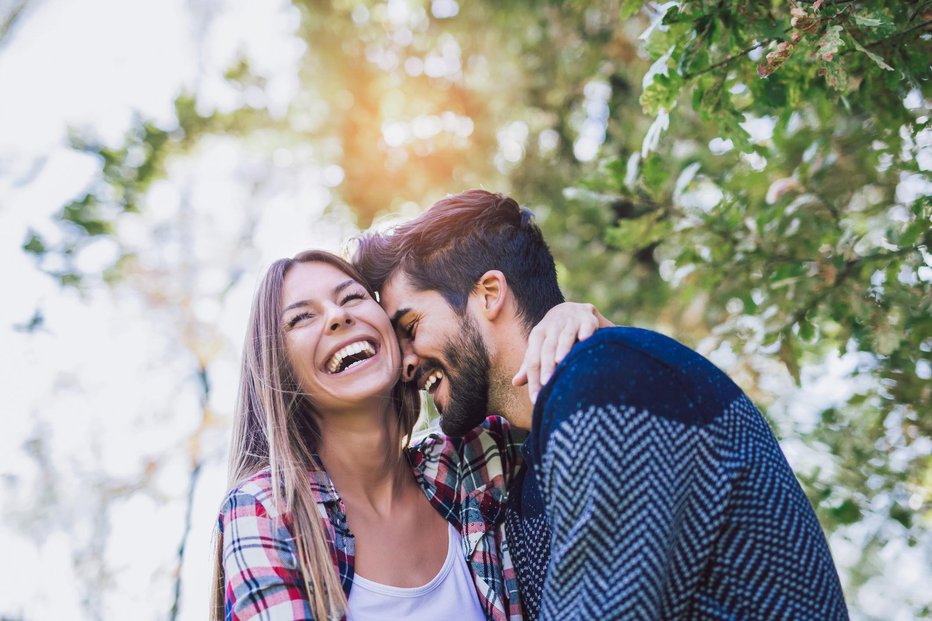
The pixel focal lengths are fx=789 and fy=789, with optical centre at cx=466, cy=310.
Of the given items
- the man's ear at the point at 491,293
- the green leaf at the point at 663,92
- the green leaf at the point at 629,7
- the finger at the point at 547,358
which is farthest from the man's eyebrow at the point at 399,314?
the green leaf at the point at 629,7

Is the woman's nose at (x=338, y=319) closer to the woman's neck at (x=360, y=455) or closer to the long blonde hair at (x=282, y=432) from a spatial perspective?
the long blonde hair at (x=282, y=432)

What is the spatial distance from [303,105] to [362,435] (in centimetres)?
775

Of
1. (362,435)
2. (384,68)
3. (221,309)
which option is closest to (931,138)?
→ (362,435)

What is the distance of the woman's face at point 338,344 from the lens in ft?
8.49

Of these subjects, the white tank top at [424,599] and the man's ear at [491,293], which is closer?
the white tank top at [424,599]

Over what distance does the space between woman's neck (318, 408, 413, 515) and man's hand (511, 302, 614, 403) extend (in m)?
0.77

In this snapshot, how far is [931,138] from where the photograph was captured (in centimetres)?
251

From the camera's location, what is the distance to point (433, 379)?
8.77ft

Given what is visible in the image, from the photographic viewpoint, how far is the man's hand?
199cm

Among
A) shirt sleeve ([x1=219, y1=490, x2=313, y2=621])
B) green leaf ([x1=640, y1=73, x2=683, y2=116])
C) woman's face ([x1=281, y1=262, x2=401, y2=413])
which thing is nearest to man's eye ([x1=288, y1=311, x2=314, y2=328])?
woman's face ([x1=281, y1=262, x2=401, y2=413])

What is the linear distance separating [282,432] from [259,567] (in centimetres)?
52

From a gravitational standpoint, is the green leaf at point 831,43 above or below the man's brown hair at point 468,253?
above

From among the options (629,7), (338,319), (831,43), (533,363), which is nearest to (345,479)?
(338,319)

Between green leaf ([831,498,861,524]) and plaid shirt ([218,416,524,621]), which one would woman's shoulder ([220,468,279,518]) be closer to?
plaid shirt ([218,416,524,621])
